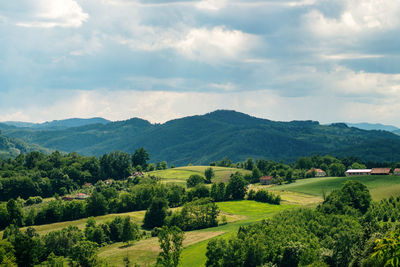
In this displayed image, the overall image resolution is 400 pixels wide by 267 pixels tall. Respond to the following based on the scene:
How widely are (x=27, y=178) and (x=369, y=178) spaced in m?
161

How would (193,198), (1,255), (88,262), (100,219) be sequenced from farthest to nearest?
(193,198)
(100,219)
(88,262)
(1,255)

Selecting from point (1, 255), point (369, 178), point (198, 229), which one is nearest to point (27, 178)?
point (198, 229)

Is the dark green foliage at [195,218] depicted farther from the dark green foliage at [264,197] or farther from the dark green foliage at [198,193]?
the dark green foliage at [264,197]

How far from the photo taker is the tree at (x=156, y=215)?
468 feet

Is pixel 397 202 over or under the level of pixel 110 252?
over

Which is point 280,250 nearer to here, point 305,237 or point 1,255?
point 305,237

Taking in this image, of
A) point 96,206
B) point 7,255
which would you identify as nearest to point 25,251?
Answer: point 7,255

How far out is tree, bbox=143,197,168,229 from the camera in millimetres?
142750

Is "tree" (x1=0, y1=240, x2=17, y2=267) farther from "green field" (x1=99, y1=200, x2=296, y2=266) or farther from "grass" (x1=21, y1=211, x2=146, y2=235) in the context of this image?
"grass" (x1=21, y1=211, x2=146, y2=235)

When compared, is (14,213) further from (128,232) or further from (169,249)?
(169,249)

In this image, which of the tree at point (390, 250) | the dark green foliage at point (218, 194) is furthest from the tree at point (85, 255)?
the dark green foliage at point (218, 194)

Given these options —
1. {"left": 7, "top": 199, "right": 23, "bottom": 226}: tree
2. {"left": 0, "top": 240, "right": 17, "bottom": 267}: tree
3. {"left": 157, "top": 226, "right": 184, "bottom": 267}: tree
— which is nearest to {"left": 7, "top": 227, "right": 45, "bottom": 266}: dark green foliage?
{"left": 0, "top": 240, "right": 17, "bottom": 267}: tree

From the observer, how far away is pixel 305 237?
315 feet

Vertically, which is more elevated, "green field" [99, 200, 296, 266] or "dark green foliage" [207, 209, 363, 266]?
"dark green foliage" [207, 209, 363, 266]
